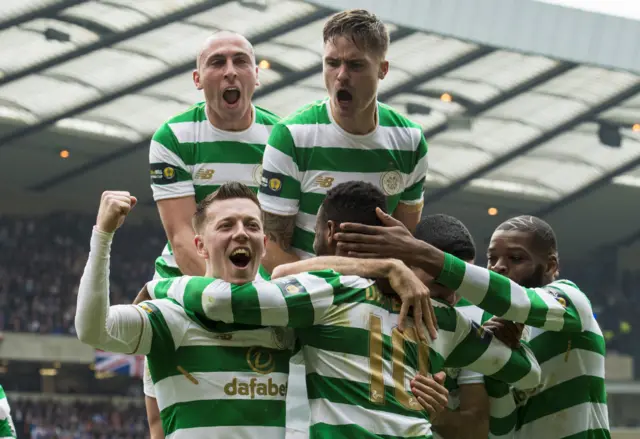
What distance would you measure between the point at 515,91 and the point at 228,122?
21.2 metres

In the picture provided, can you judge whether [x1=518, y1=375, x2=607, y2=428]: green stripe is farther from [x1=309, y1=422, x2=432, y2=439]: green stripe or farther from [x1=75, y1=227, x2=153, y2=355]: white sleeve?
[x1=75, y1=227, x2=153, y2=355]: white sleeve

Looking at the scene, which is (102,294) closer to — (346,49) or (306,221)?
(306,221)

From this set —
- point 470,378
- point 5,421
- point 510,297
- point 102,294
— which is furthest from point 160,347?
point 5,421

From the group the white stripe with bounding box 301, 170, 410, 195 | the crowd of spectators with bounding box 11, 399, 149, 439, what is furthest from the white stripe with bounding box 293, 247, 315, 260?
the crowd of spectators with bounding box 11, 399, 149, 439

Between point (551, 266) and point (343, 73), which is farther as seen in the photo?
point (343, 73)

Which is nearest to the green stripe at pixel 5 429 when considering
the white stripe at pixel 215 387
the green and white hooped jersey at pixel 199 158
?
the green and white hooped jersey at pixel 199 158

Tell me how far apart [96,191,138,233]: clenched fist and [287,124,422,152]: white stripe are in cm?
145

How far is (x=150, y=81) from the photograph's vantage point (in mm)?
23734

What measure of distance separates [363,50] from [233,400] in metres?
1.65

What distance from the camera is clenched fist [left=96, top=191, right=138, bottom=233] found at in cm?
353

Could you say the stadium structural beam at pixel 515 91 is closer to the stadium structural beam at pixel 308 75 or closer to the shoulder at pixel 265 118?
the stadium structural beam at pixel 308 75

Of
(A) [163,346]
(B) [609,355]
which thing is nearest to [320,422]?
(A) [163,346]

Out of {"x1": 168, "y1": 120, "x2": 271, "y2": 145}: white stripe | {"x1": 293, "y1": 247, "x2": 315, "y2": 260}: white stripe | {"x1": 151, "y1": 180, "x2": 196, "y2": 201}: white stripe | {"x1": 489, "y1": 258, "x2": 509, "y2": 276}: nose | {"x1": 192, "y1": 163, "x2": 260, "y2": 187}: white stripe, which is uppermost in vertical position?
{"x1": 168, "y1": 120, "x2": 271, "y2": 145}: white stripe

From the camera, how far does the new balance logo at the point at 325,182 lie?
4.88 meters
